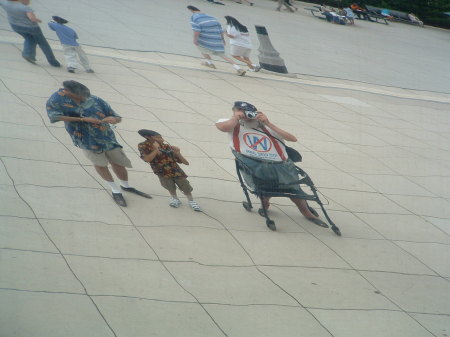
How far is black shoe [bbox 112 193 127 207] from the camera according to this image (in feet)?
19.0

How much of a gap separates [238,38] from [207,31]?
930 mm

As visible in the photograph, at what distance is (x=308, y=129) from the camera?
10031mm

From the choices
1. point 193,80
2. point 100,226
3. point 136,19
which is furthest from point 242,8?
point 100,226

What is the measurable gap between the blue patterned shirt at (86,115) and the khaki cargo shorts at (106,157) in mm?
54

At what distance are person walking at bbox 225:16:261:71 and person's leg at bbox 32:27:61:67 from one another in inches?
185

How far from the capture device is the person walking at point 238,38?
13617 mm

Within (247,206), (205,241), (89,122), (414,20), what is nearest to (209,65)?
(247,206)

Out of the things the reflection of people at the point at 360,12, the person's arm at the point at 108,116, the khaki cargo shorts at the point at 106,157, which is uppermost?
the reflection of people at the point at 360,12

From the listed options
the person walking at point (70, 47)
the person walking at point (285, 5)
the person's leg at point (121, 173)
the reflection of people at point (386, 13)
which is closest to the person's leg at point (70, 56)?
the person walking at point (70, 47)

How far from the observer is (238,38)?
1367 cm

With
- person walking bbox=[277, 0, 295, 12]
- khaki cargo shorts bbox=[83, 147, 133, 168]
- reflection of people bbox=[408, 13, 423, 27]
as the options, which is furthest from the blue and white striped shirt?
reflection of people bbox=[408, 13, 423, 27]

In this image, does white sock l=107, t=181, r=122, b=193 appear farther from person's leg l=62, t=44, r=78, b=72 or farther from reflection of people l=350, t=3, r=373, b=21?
reflection of people l=350, t=3, r=373, b=21

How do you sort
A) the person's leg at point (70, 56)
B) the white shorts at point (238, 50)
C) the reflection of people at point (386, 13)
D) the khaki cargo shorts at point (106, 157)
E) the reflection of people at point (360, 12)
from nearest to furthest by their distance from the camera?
the khaki cargo shorts at point (106, 157) → the person's leg at point (70, 56) → the white shorts at point (238, 50) → the reflection of people at point (360, 12) → the reflection of people at point (386, 13)

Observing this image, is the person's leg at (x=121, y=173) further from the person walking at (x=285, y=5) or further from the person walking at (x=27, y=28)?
the person walking at (x=285, y=5)
